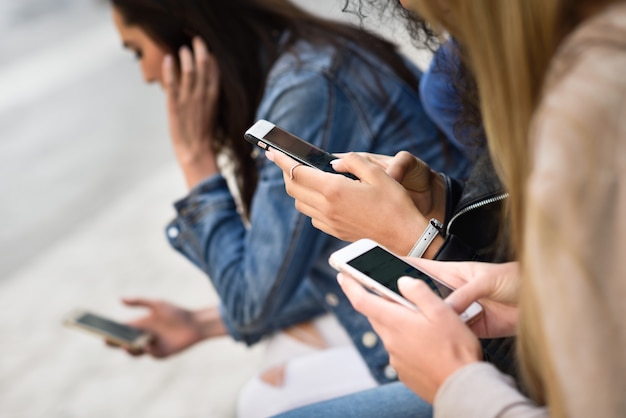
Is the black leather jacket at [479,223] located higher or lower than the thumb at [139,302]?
→ higher

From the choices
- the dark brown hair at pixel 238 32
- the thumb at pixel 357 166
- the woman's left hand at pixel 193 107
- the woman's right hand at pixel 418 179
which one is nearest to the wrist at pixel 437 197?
the woman's right hand at pixel 418 179

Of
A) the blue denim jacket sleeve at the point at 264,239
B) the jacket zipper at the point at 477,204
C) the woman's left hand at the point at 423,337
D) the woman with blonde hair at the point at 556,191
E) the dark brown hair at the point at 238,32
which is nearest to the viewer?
the woman with blonde hair at the point at 556,191

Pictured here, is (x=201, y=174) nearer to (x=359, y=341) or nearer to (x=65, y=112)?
(x=359, y=341)

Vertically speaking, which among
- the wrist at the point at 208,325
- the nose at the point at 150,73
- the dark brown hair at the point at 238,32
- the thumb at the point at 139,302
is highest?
the dark brown hair at the point at 238,32

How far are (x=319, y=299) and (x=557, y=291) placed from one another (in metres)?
0.88

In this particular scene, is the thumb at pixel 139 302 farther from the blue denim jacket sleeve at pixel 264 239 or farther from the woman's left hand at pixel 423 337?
the woman's left hand at pixel 423 337

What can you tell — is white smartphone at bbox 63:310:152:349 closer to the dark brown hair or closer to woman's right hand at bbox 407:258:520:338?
the dark brown hair

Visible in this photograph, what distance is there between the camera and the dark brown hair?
146 cm

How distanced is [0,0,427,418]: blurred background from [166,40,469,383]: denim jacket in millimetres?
103

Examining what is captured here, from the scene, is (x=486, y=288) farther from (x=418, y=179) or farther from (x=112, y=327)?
(x=112, y=327)

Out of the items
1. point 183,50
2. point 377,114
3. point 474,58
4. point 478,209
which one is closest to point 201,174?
point 183,50

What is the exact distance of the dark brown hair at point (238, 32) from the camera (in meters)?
1.46

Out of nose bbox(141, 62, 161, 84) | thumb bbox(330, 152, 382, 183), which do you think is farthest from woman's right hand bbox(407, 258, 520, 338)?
nose bbox(141, 62, 161, 84)

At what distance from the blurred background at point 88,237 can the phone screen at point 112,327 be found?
42cm
